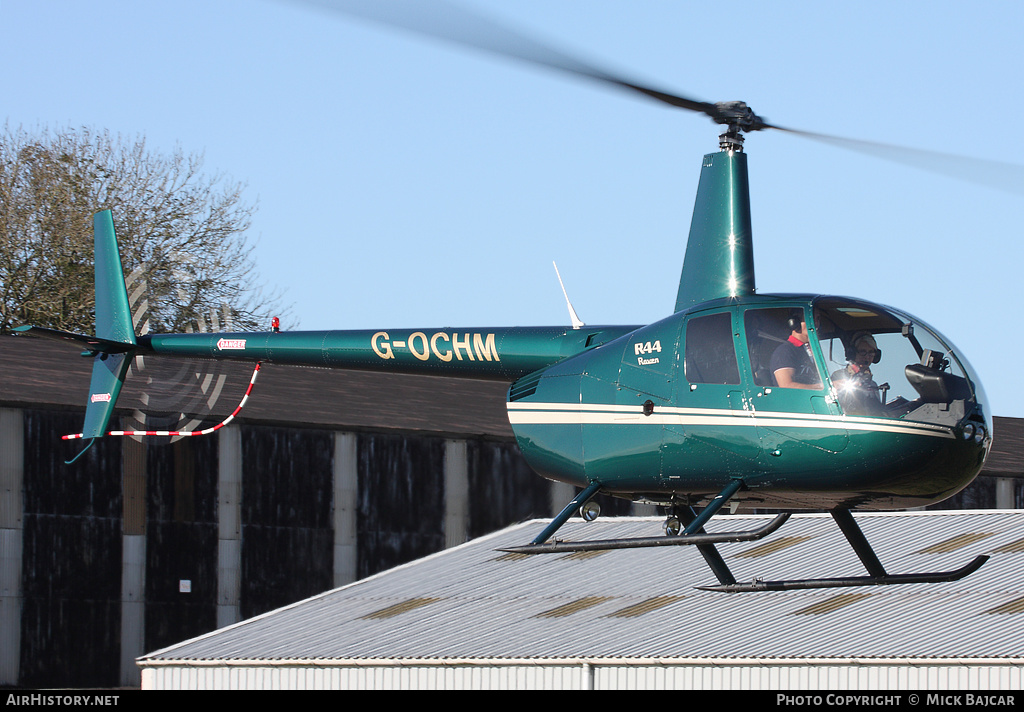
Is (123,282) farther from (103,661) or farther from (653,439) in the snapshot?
(103,661)

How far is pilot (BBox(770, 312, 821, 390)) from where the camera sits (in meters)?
15.5

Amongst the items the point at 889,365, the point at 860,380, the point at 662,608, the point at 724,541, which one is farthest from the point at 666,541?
the point at 662,608

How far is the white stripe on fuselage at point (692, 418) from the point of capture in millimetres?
15195

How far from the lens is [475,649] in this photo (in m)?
30.5

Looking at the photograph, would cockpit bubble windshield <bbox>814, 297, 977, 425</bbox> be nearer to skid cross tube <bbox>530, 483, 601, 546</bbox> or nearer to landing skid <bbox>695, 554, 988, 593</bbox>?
landing skid <bbox>695, 554, 988, 593</bbox>

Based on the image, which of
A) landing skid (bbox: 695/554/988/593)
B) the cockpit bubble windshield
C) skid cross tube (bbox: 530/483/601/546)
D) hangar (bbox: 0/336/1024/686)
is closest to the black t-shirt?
the cockpit bubble windshield

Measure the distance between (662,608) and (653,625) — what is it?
49.6 inches

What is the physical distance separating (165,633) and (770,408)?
2508 centimetres

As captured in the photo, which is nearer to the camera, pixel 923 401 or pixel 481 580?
pixel 923 401

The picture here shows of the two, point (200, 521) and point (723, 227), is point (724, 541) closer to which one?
point (723, 227)

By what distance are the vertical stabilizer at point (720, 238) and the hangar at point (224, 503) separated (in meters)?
17.4

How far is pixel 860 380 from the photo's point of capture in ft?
50.4
